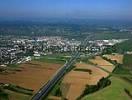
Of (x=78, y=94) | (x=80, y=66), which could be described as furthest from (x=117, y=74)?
(x=78, y=94)

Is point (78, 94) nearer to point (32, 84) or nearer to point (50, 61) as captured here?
point (32, 84)

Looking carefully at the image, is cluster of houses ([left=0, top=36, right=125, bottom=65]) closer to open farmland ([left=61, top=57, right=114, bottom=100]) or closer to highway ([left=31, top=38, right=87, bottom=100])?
highway ([left=31, top=38, right=87, bottom=100])

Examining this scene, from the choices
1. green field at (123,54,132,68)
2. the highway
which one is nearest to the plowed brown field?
the highway

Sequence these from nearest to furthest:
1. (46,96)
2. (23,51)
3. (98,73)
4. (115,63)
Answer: (46,96) → (98,73) → (115,63) → (23,51)

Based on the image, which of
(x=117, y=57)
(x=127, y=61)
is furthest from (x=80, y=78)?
(x=117, y=57)

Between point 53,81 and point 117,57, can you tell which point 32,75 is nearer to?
point 53,81

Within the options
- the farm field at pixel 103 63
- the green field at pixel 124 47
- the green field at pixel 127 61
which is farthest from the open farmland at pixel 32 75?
the green field at pixel 124 47

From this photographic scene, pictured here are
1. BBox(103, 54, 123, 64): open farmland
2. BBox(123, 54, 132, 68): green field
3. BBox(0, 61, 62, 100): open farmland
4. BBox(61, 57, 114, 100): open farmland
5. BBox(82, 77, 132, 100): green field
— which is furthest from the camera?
BBox(103, 54, 123, 64): open farmland
